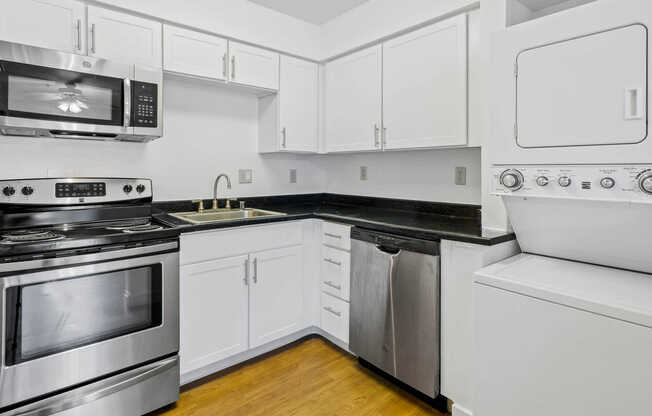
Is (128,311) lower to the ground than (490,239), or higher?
lower

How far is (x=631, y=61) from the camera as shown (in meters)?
1.25

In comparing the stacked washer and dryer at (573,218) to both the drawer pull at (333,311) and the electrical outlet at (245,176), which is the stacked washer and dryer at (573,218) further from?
the electrical outlet at (245,176)

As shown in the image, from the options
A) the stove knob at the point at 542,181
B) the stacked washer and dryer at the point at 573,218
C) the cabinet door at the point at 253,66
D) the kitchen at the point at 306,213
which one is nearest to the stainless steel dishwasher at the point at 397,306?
the kitchen at the point at 306,213

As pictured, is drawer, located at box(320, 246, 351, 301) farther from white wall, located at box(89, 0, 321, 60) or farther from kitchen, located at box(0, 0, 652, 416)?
white wall, located at box(89, 0, 321, 60)

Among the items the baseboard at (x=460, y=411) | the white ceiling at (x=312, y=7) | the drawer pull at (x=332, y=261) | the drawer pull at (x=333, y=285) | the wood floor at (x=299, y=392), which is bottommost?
the wood floor at (x=299, y=392)

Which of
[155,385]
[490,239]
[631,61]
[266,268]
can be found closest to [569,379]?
[490,239]

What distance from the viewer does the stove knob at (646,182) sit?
1220mm

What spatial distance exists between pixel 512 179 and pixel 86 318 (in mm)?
2027

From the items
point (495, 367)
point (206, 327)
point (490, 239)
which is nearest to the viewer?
point (495, 367)

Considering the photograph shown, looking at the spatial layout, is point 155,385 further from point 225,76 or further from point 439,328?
point 225,76

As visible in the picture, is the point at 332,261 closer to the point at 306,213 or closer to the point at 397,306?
the point at 306,213

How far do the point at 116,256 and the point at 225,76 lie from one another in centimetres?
143

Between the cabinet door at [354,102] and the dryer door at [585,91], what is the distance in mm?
1178

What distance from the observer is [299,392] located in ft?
6.73
